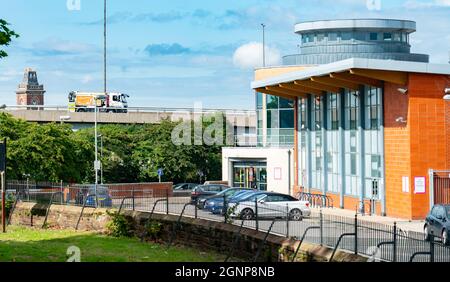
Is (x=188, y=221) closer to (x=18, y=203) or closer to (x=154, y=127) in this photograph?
(x=18, y=203)

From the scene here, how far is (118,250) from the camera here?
30062 mm

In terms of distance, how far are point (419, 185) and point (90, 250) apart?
658 inches

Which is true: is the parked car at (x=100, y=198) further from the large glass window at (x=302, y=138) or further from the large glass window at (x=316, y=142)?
the large glass window at (x=302, y=138)

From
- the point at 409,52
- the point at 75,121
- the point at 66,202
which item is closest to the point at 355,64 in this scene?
the point at 66,202

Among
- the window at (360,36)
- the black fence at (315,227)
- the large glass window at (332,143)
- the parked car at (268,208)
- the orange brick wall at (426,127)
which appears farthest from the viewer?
the window at (360,36)

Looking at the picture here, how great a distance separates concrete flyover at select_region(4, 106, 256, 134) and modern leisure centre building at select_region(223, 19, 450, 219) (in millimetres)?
26235

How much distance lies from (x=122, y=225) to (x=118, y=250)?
15.8ft

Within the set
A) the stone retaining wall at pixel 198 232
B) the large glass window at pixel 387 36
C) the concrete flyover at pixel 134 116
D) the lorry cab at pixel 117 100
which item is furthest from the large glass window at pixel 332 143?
the lorry cab at pixel 117 100

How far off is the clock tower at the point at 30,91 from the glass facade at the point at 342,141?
129165 millimetres

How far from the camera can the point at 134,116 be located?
318 ft

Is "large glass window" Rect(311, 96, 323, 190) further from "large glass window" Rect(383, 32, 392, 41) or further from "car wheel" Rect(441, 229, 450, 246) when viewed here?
"large glass window" Rect(383, 32, 392, 41)

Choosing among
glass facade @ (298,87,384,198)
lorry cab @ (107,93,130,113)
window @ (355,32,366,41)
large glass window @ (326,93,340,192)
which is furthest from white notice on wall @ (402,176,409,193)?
lorry cab @ (107,93,130,113)

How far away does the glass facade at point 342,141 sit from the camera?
145 feet

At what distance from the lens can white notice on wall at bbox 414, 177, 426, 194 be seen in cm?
4028
